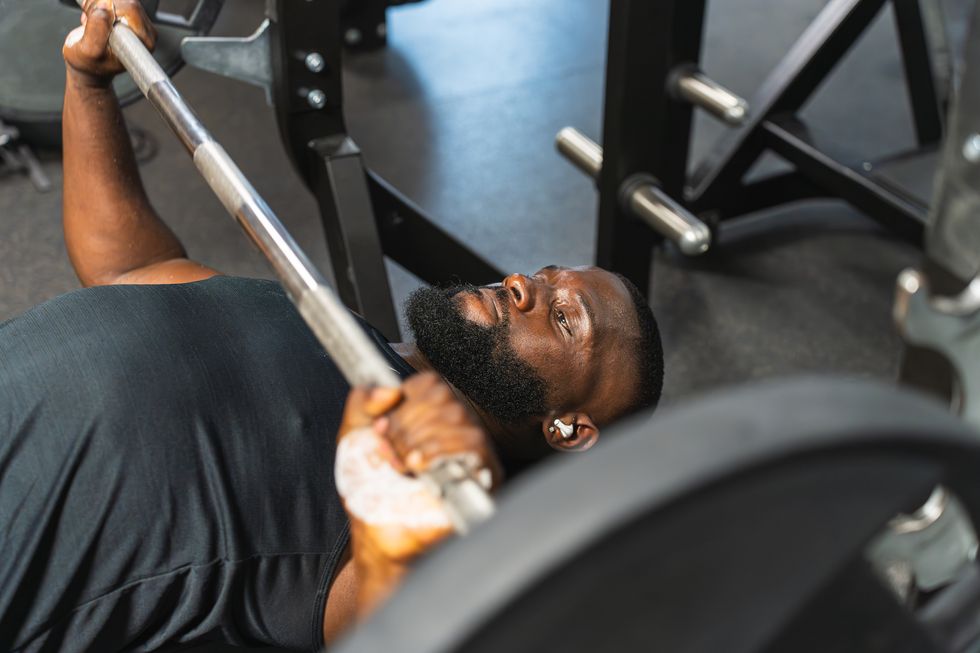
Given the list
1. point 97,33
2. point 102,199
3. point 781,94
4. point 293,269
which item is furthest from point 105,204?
point 781,94

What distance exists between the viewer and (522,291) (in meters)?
1.39

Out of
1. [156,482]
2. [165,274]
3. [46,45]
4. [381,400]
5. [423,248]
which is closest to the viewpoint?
[381,400]

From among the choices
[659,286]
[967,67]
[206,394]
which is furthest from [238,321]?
[659,286]

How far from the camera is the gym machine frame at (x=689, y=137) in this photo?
1.73 metres

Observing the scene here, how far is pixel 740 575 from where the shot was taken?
488mm

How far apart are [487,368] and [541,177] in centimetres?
146

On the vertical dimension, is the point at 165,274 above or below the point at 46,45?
below

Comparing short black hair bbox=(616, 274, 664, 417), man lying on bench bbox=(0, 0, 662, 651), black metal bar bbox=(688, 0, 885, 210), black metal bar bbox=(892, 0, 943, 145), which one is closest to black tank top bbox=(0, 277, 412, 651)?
man lying on bench bbox=(0, 0, 662, 651)

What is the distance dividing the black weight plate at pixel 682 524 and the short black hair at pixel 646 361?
2.93 ft

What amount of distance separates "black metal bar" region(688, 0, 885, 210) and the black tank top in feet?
4.64

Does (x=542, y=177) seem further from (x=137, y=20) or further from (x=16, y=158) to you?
(x=137, y=20)

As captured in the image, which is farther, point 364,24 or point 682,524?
point 364,24

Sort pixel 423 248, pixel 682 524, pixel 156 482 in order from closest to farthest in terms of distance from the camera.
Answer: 1. pixel 682 524
2. pixel 156 482
3. pixel 423 248

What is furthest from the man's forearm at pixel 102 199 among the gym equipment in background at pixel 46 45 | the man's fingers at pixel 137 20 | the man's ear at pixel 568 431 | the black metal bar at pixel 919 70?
the black metal bar at pixel 919 70
